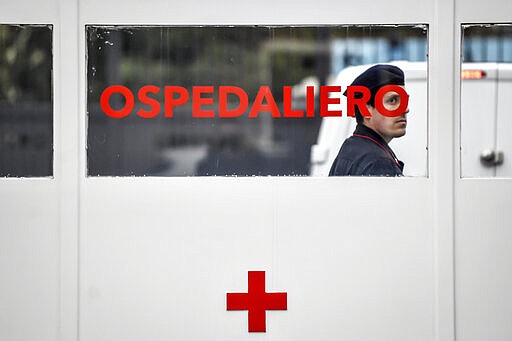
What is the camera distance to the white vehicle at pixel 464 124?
15.5 feet

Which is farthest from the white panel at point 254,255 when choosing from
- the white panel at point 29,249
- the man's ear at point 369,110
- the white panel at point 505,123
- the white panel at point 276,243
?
the white panel at point 505,123

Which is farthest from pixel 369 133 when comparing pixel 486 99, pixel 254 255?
pixel 254 255

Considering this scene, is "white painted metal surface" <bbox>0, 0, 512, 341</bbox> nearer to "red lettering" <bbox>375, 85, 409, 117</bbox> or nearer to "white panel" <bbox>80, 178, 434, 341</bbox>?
"white panel" <bbox>80, 178, 434, 341</bbox>

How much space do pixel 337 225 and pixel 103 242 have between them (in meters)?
1.03

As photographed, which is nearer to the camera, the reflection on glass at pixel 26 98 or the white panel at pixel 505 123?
the reflection on glass at pixel 26 98

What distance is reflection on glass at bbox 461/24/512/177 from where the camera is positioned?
474cm

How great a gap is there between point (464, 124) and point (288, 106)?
2.62ft

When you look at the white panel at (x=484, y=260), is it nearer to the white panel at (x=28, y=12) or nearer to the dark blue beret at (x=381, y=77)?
the dark blue beret at (x=381, y=77)

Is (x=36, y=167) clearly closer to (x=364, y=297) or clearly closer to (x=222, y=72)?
(x=222, y=72)

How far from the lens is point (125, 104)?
465 centimetres

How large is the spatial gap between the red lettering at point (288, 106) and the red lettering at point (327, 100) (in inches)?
3.8

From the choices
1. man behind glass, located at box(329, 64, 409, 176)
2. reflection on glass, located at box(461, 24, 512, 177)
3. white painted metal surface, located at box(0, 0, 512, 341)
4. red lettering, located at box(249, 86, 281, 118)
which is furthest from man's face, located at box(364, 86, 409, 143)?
red lettering, located at box(249, 86, 281, 118)

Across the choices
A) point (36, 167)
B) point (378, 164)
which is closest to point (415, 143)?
point (378, 164)

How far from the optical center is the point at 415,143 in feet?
15.6
